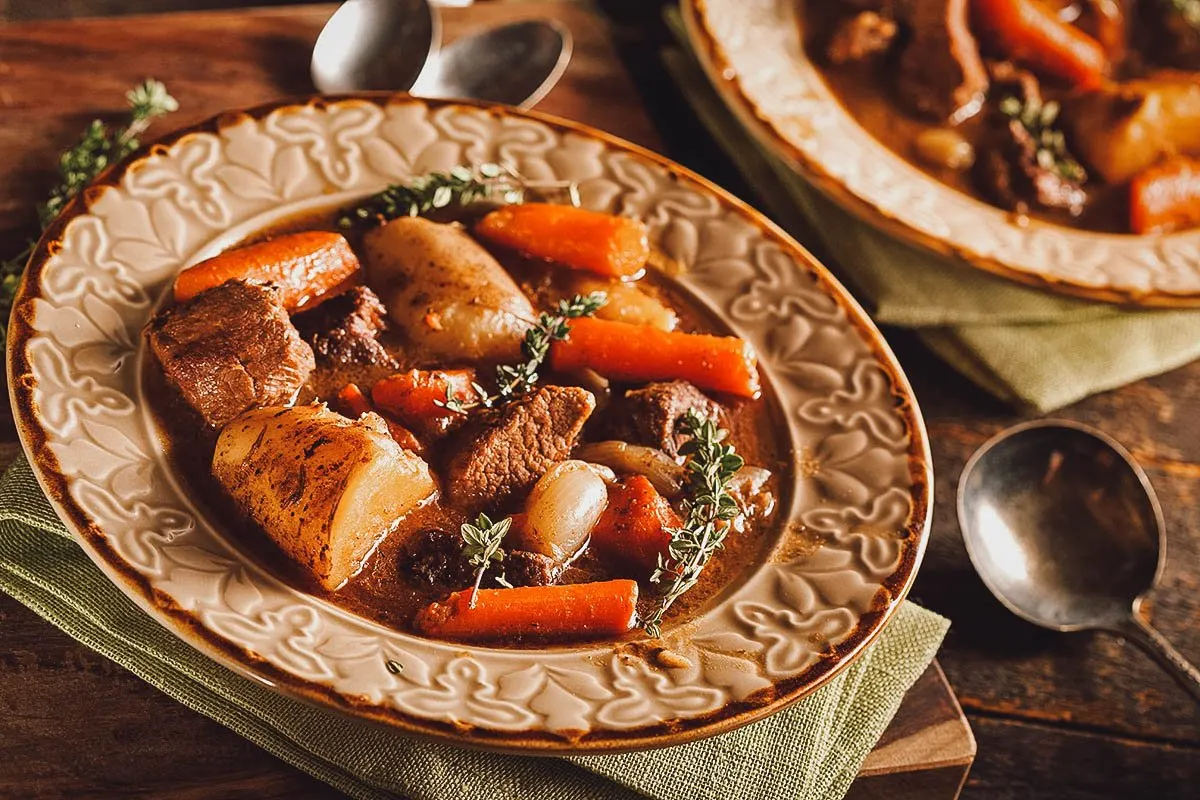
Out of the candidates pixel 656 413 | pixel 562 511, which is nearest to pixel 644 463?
pixel 656 413

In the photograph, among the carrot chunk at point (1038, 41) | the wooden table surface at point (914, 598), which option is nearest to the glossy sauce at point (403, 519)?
the wooden table surface at point (914, 598)

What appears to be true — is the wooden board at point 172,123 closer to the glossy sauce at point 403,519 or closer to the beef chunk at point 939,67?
the glossy sauce at point 403,519

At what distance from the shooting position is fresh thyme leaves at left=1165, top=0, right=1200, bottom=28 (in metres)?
4.43

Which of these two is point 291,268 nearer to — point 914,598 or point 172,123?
point 172,123

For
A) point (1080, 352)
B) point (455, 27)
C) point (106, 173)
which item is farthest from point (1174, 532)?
point (106, 173)

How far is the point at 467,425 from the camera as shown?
2531mm

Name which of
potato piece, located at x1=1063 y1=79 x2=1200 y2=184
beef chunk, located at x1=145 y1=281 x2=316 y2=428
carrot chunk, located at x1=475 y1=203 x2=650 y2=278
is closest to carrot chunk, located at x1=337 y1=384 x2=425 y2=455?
beef chunk, located at x1=145 y1=281 x2=316 y2=428

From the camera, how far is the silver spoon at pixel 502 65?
3.60 m

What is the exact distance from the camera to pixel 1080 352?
11.5 feet

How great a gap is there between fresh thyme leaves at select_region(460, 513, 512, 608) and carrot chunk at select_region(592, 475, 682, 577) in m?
0.23

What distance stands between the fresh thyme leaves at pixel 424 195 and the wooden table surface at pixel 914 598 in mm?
745

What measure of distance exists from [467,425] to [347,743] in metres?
0.69

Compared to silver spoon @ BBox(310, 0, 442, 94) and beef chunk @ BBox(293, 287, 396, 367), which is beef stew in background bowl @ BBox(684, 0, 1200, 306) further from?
beef chunk @ BBox(293, 287, 396, 367)

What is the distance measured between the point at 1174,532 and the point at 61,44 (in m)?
3.36
